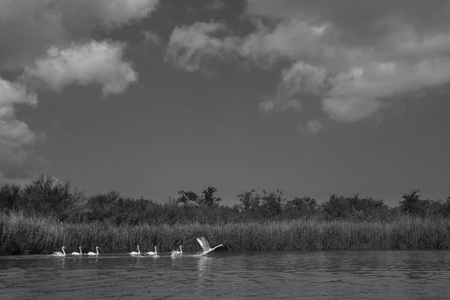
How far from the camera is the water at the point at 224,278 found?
58.1 ft

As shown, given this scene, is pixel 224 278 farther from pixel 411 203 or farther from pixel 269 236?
pixel 411 203

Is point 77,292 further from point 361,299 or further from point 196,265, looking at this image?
point 196,265

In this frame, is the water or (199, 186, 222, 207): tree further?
(199, 186, 222, 207): tree

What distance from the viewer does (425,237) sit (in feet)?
137

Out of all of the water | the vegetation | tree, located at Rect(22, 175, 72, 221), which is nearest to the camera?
the water

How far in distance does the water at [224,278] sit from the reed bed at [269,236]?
680 centimetres

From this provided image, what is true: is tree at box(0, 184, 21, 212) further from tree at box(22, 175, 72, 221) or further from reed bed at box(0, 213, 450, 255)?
reed bed at box(0, 213, 450, 255)

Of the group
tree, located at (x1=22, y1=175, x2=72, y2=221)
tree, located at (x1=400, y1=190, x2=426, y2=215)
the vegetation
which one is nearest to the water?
the vegetation

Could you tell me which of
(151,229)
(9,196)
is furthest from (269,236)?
(9,196)

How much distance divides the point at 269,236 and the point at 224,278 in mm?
18882

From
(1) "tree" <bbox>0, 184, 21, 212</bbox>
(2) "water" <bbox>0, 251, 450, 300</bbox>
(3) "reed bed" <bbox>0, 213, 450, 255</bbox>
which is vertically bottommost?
(2) "water" <bbox>0, 251, 450, 300</bbox>

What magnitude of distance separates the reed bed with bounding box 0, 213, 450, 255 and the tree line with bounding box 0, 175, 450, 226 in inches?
171

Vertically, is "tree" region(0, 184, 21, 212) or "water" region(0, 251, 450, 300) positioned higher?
"tree" region(0, 184, 21, 212)

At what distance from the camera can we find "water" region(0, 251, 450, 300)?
1772cm
